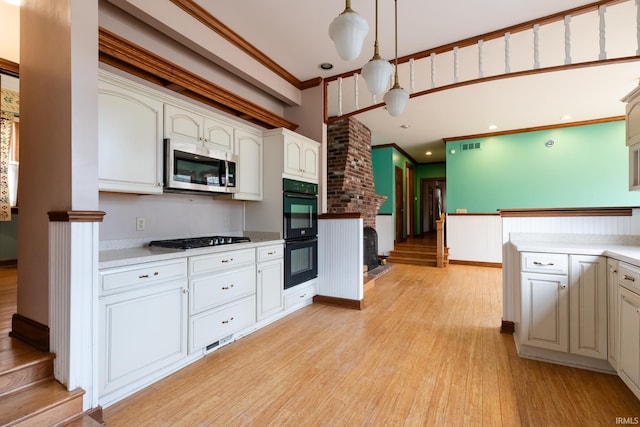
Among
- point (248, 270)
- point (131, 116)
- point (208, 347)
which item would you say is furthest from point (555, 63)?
point (208, 347)

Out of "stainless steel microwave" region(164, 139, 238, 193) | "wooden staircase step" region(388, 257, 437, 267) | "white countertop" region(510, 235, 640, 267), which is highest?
"stainless steel microwave" region(164, 139, 238, 193)

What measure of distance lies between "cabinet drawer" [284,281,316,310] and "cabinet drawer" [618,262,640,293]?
2.80 m

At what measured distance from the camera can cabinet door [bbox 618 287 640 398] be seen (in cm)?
169

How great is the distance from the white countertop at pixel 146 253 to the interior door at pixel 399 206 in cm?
557

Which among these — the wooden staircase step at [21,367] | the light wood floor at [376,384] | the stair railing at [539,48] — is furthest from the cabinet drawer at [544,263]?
the wooden staircase step at [21,367]

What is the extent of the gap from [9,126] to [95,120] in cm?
354

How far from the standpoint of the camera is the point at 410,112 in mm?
5105

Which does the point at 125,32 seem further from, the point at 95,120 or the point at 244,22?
the point at 95,120

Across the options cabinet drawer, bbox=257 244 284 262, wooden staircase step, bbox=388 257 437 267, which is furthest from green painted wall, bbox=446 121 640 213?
cabinet drawer, bbox=257 244 284 262

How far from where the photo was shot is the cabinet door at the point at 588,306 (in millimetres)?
2105

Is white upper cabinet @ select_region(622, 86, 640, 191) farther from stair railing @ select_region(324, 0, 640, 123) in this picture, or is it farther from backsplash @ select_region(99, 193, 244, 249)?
backsplash @ select_region(99, 193, 244, 249)

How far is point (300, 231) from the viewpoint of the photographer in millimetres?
3572

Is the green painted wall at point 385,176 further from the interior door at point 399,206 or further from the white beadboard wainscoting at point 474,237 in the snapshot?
the white beadboard wainscoting at point 474,237

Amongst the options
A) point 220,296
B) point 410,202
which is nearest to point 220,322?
point 220,296
